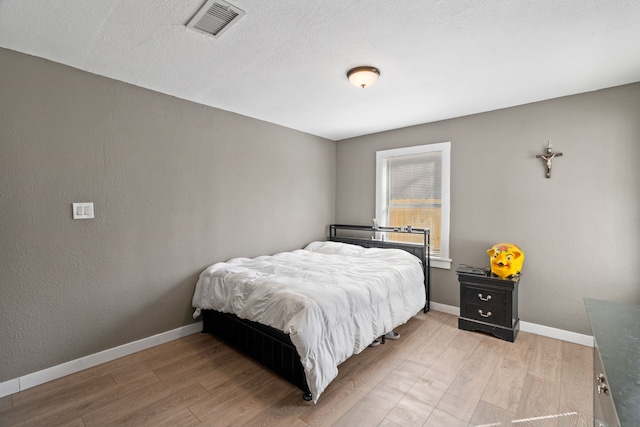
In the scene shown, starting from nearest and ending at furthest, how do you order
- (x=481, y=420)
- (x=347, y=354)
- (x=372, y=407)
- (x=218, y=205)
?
(x=481, y=420)
(x=372, y=407)
(x=347, y=354)
(x=218, y=205)

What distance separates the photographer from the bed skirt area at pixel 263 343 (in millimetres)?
2117

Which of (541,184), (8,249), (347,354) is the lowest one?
(347,354)

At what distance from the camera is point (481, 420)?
1797mm

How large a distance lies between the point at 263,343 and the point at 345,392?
29.3 inches

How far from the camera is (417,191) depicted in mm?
3961

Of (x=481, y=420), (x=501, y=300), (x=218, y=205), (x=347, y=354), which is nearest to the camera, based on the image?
(x=481, y=420)

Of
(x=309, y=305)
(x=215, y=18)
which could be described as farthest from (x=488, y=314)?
(x=215, y=18)

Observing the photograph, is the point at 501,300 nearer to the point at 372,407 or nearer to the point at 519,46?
the point at 372,407

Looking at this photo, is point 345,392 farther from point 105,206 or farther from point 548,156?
point 548,156

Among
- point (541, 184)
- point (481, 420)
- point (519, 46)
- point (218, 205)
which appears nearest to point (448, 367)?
point (481, 420)

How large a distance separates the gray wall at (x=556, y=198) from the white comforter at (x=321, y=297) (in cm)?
100

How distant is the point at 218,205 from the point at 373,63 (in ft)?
7.02

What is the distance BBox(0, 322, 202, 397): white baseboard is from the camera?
2084mm

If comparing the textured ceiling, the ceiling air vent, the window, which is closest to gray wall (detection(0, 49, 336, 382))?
the textured ceiling
